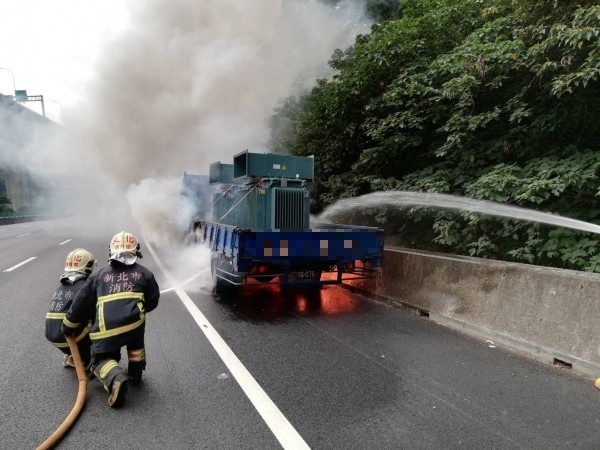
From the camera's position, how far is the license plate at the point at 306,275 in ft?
20.3

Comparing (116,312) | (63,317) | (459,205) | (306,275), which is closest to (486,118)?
A: (459,205)

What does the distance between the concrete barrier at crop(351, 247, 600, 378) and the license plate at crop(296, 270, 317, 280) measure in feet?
4.76

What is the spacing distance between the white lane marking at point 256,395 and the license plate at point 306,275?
1483 mm

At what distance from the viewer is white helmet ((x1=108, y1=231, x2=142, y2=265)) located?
352 cm

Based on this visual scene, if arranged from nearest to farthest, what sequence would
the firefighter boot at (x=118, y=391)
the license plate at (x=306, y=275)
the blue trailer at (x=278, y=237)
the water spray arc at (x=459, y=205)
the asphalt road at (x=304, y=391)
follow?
the asphalt road at (x=304, y=391), the firefighter boot at (x=118, y=391), the water spray arc at (x=459, y=205), the blue trailer at (x=278, y=237), the license plate at (x=306, y=275)

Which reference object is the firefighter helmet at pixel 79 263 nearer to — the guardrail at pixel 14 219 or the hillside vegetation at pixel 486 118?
the hillside vegetation at pixel 486 118

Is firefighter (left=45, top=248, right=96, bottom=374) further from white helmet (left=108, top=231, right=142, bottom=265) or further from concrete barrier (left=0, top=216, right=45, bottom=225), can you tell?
concrete barrier (left=0, top=216, right=45, bottom=225)

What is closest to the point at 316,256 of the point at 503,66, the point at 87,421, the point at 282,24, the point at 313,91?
the point at 87,421

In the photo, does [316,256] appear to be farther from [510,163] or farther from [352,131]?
[352,131]

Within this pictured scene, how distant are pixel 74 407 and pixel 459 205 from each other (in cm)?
576

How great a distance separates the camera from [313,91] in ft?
41.7

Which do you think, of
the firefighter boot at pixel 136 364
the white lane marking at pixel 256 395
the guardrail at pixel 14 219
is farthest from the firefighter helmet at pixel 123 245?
the guardrail at pixel 14 219

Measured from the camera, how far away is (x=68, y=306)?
12.1 feet

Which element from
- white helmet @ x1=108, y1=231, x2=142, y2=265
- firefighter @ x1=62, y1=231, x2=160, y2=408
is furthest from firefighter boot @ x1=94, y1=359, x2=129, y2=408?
white helmet @ x1=108, y1=231, x2=142, y2=265
